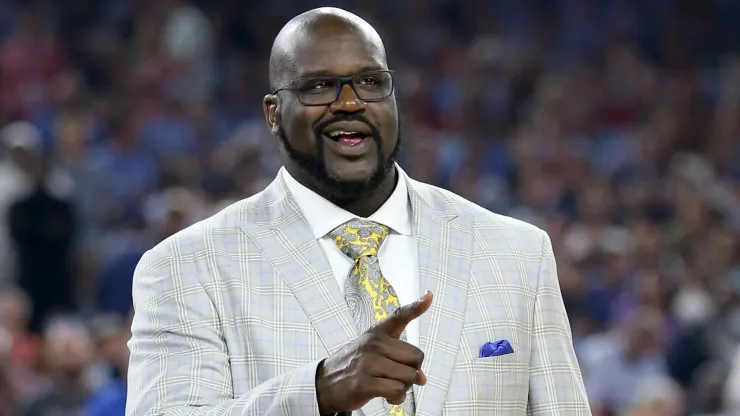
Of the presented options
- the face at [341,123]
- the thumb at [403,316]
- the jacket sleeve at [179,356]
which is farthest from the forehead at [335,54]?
the thumb at [403,316]

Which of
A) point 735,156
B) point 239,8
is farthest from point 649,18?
point 239,8

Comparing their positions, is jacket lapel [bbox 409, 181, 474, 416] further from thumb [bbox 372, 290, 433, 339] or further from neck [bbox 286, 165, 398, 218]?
thumb [bbox 372, 290, 433, 339]

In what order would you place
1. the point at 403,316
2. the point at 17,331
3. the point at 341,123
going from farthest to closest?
the point at 17,331 → the point at 341,123 → the point at 403,316

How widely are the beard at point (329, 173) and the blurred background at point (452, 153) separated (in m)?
2.71

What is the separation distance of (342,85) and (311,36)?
0.13 metres

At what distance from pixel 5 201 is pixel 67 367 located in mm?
1943

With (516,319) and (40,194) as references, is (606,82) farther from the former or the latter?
(516,319)

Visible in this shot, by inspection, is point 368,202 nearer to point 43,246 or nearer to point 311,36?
point 311,36

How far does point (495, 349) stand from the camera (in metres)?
2.62

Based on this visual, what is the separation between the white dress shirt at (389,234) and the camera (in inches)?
107

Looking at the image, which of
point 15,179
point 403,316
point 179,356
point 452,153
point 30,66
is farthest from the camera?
point 30,66

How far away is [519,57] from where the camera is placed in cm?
1011

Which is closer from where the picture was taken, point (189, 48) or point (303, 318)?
point (303, 318)

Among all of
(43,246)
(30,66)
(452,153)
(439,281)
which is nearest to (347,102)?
(439,281)
